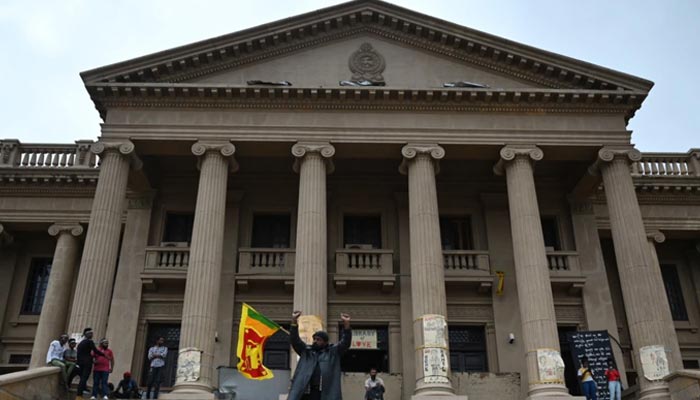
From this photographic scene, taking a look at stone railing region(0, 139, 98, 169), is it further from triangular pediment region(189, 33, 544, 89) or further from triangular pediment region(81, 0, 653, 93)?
triangular pediment region(189, 33, 544, 89)

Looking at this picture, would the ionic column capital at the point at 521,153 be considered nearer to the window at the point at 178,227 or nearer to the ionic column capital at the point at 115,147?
the window at the point at 178,227

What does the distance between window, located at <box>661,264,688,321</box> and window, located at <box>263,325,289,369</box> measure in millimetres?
16834

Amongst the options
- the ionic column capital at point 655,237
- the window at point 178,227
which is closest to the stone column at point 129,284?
the window at point 178,227

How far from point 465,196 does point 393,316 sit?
6150mm

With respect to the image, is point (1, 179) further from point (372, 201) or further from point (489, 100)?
point (489, 100)

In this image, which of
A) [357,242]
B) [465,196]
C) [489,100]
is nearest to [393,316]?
[357,242]

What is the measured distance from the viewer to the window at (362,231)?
28.3 m

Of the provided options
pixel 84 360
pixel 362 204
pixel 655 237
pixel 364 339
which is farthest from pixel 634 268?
pixel 84 360

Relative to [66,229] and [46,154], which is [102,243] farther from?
[46,154]

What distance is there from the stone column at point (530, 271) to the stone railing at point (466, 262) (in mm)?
3464

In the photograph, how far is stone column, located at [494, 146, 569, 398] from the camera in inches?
835

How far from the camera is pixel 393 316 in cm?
2630

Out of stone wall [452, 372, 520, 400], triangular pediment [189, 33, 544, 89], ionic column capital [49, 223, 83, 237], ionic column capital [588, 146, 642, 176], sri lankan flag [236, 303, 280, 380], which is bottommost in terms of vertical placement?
stone wall [452, 372, 520, 400]

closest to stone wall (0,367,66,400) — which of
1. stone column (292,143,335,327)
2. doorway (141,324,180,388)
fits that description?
stone column (292,143,335,327)
